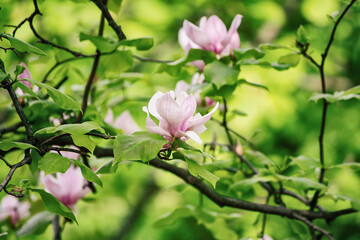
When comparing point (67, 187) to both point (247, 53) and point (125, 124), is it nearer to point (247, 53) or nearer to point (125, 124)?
point (125, 124)

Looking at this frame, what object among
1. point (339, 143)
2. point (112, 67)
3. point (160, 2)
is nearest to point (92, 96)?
point (112, 67)

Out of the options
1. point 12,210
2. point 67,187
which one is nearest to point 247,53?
point 67,187

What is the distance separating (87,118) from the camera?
43.3 inches

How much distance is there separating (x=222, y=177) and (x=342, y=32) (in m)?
2.87

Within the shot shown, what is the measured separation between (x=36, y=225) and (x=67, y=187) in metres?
0.14

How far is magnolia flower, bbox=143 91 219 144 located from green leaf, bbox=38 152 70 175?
6.4 inches

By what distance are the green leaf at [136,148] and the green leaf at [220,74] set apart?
31cm

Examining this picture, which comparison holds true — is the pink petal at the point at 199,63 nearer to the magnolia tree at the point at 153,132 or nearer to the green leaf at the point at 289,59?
the magnolia tree at the point at 153,132

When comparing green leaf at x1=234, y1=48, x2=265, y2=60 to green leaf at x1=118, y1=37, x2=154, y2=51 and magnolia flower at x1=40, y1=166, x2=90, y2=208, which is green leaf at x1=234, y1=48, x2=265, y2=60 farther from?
magnolia flower at x1=40, y1=166, x2=90, y2=208

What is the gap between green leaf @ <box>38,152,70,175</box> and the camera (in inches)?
28.0

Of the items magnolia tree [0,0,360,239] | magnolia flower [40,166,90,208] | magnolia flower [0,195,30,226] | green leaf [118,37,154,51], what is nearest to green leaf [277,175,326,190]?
magnolia tree [0,0,360,239]

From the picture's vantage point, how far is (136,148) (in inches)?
26.7

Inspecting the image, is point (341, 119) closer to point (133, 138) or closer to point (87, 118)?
point (87, 118)

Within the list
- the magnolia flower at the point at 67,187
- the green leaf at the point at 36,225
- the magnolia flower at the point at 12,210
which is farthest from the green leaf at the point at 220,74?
the magnolia flower at the point at 12,210
